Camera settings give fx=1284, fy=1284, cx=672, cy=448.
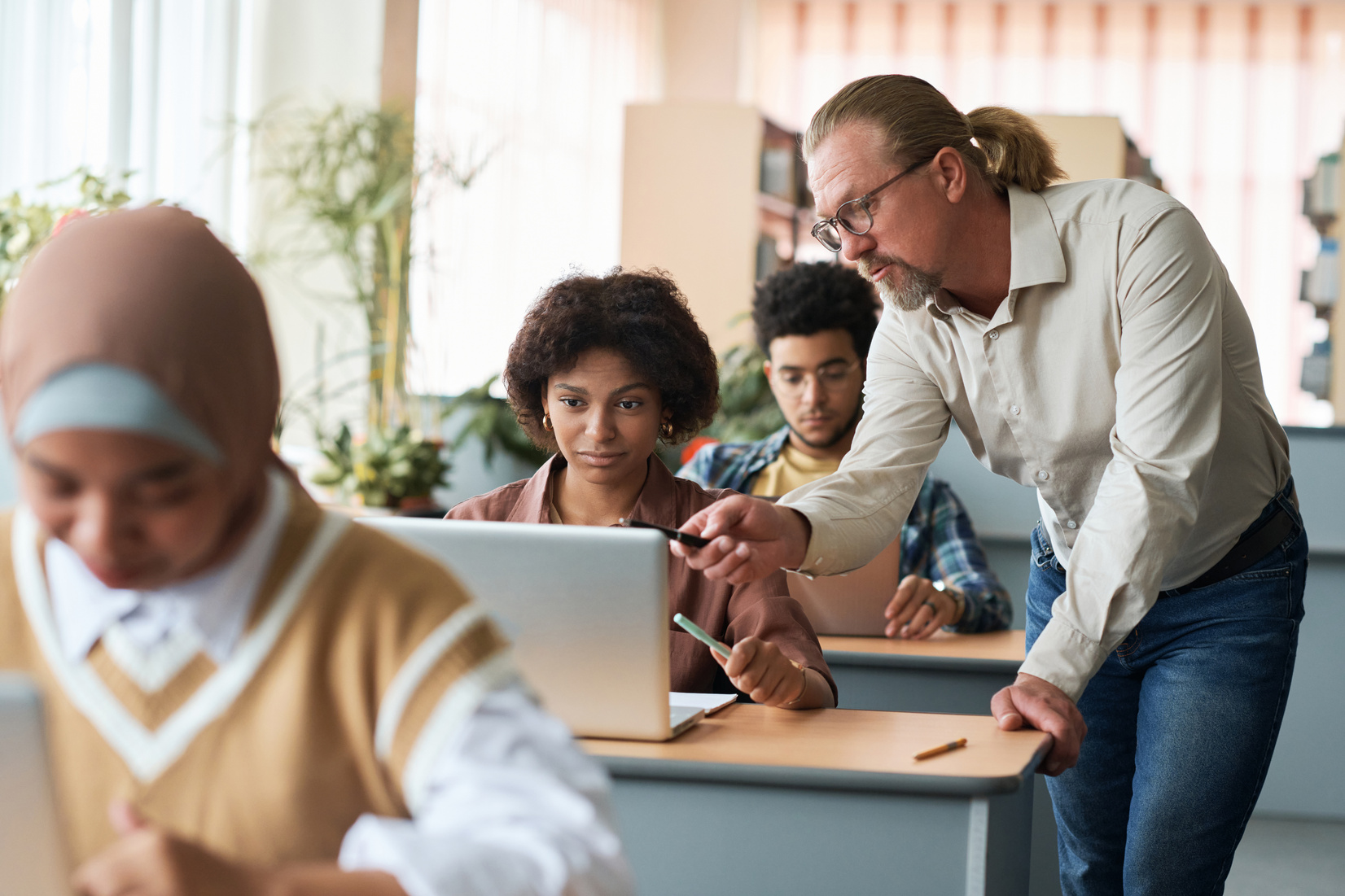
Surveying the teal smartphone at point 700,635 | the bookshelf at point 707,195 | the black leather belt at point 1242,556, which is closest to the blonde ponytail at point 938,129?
the black leather belt at point 1242,556

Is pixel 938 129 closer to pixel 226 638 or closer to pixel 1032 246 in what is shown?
pixel 1032 246

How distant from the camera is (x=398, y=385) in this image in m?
3.88

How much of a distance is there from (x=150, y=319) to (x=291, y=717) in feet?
0.66

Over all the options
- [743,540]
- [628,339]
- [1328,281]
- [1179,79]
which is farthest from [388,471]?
[1179,79]

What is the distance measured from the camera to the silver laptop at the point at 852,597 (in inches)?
88.7

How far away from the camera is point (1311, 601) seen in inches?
129

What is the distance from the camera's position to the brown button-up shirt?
165 cm

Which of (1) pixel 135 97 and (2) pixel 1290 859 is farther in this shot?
(1) pixel 135 97

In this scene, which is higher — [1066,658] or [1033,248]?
[1033,248]

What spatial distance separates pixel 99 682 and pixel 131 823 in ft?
0.38

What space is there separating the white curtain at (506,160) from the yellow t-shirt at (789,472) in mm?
1638

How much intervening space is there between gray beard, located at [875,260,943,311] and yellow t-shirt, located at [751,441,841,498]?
1.07 metres

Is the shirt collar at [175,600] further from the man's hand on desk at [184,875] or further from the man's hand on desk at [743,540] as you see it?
the man's hand on desk at [743,540]

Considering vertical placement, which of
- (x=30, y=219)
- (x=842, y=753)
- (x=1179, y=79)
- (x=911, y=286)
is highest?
(x=1179, y=79)
